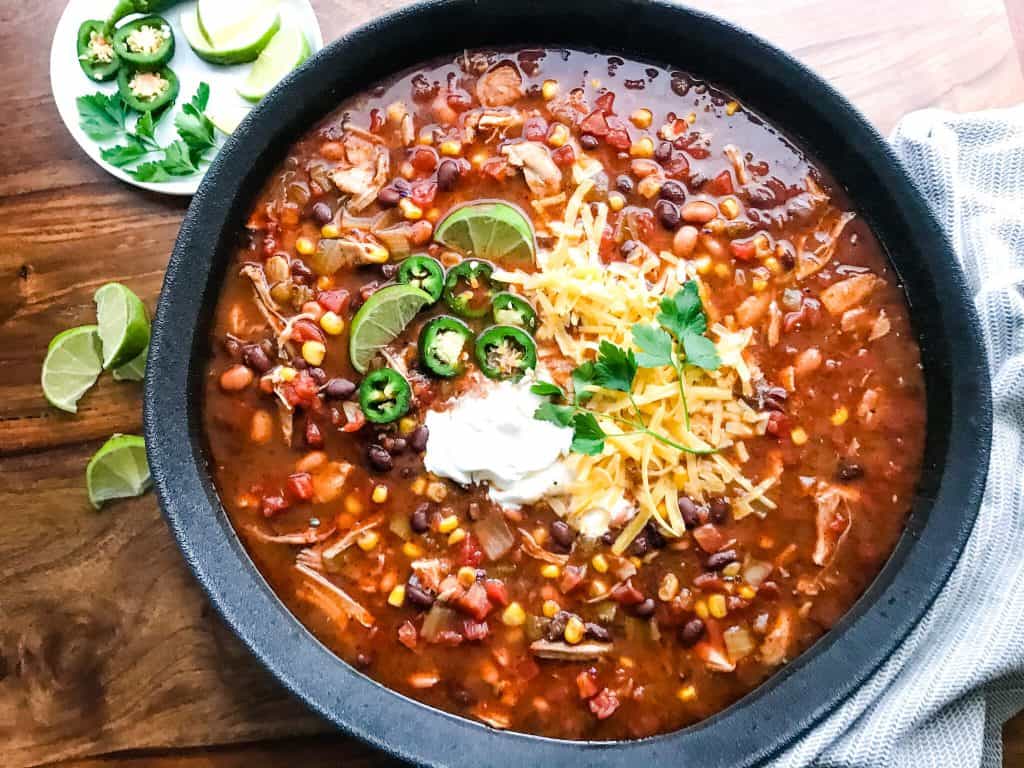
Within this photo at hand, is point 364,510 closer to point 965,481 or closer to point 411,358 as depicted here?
point 411,358

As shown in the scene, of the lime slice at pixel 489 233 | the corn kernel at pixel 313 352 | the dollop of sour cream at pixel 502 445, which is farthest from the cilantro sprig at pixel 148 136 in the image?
the dollop of sour cream at pixel 502 445

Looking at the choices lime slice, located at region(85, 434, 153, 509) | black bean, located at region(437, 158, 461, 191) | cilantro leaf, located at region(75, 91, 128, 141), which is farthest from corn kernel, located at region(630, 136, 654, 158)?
lime slice, located at region(85, 434, 153, 509)

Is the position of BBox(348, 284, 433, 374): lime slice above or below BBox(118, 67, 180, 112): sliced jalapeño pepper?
below

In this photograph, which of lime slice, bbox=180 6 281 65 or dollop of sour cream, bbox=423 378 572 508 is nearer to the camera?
dollop of sour cream, bbox=423 378 572 508

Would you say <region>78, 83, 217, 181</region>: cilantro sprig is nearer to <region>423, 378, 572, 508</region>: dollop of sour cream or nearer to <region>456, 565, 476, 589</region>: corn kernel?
<region>423, 378, 572, 508</region>: dollop of sour cream

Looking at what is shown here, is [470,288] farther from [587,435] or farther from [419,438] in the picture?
[587,435]

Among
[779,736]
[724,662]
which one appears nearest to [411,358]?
[724,662]
